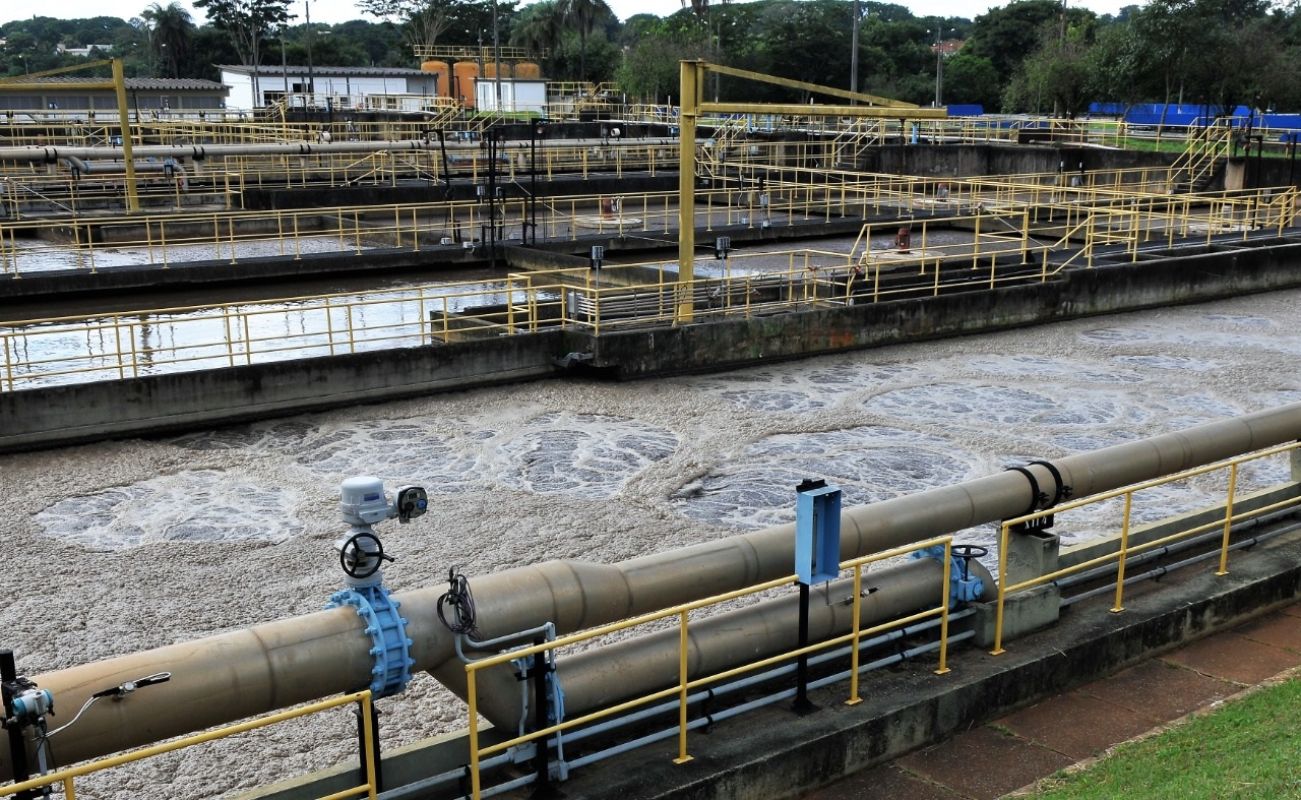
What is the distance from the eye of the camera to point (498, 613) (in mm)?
6777

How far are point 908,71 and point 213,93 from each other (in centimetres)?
4626

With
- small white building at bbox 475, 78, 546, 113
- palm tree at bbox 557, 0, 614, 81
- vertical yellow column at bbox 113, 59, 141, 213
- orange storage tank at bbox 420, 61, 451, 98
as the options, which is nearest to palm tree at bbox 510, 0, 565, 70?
palm tree at bbox 557, 0, 614, 81

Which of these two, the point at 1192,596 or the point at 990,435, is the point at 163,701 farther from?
the point at 990,435

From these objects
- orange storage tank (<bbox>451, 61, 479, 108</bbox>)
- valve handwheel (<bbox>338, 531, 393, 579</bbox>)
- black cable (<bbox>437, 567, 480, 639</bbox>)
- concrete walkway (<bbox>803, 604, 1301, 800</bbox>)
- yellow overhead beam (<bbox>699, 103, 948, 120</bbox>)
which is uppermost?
orange storage tank (<bbox>451, 61, 479, 108</bbox>)

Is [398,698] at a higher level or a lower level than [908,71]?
lower

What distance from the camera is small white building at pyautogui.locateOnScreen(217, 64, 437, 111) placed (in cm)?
7319

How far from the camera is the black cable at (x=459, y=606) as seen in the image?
652 centimetres

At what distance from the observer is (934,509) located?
854 cm

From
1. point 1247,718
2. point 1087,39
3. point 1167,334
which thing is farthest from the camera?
point 1087,39

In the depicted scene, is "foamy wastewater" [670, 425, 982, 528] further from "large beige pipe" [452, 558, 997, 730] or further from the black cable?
the black cable

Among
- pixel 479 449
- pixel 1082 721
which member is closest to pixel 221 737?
pixel 1082 721

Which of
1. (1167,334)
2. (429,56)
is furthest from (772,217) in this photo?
(429,56)

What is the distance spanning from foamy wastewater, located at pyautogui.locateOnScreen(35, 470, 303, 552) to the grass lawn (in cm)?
903

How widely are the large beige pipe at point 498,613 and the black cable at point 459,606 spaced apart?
0.08 metres
